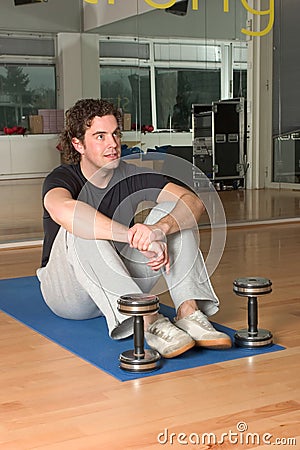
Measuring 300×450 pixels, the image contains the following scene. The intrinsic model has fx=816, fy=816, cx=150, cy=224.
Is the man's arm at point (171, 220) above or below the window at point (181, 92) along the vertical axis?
below

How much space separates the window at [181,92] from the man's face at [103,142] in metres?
2.86

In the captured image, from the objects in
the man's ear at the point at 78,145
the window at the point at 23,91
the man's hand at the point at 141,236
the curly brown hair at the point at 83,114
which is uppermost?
the window at the point at 23,91

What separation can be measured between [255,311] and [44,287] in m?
0.87

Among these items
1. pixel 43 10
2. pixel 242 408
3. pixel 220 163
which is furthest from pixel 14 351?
pixel 220 163

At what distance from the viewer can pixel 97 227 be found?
2.91 metres

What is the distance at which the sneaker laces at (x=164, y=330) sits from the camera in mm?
2887

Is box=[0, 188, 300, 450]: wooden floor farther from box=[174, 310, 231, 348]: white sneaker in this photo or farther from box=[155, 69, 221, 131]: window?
box=[155, 69, 221, 131]: window

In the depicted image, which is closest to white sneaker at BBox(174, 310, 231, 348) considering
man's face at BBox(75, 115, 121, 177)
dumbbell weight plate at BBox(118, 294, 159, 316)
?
dumbbell weight plate at BBox(118, 294, 159, 316)

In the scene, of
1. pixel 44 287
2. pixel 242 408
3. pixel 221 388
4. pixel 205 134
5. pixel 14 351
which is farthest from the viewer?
pixel 205 134

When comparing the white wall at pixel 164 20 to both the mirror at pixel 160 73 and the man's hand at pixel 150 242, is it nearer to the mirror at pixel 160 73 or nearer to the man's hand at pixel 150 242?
the mirror at pixel 160 73

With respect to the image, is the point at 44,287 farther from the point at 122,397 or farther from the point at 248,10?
the point at 248,10

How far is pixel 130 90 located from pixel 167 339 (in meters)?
3.32

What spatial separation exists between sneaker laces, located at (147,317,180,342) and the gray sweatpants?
3.8 inches

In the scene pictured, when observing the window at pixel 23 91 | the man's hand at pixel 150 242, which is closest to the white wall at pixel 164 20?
the window at pixel 23 91
